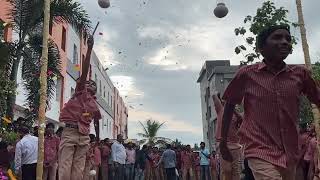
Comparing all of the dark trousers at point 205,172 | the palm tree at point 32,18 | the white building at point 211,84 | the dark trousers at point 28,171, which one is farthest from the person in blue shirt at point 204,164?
the white building at point 211,84

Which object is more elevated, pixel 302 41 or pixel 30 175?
pixel 302 41

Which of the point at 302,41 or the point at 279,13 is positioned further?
the point at 279,13

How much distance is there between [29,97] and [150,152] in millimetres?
9764

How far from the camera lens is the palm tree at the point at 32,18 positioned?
14195 millimetres

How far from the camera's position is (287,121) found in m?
3.82

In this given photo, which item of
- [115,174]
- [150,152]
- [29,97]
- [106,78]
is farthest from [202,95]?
[29,97]

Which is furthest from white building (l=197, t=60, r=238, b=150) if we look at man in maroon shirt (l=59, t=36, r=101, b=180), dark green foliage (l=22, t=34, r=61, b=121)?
man in maroon shirt (l=59, t=36, r=101, b=180)

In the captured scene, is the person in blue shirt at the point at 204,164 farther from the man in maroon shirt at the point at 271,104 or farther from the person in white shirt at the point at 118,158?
the man in maroon shirt at the point at 271,104

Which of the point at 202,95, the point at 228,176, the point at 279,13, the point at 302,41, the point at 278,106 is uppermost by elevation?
the point at 202,95

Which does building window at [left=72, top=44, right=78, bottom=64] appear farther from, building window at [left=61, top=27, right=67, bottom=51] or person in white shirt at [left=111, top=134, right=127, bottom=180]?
person in white shirt at [left=111, top=134, right=127, bottom=180]

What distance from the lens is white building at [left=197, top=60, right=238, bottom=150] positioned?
141 feet

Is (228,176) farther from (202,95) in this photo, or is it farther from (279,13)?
(202,95)

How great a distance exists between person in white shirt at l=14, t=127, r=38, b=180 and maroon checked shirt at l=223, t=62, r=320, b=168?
7118 mm

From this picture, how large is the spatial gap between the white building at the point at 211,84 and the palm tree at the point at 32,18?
21.8 metres
